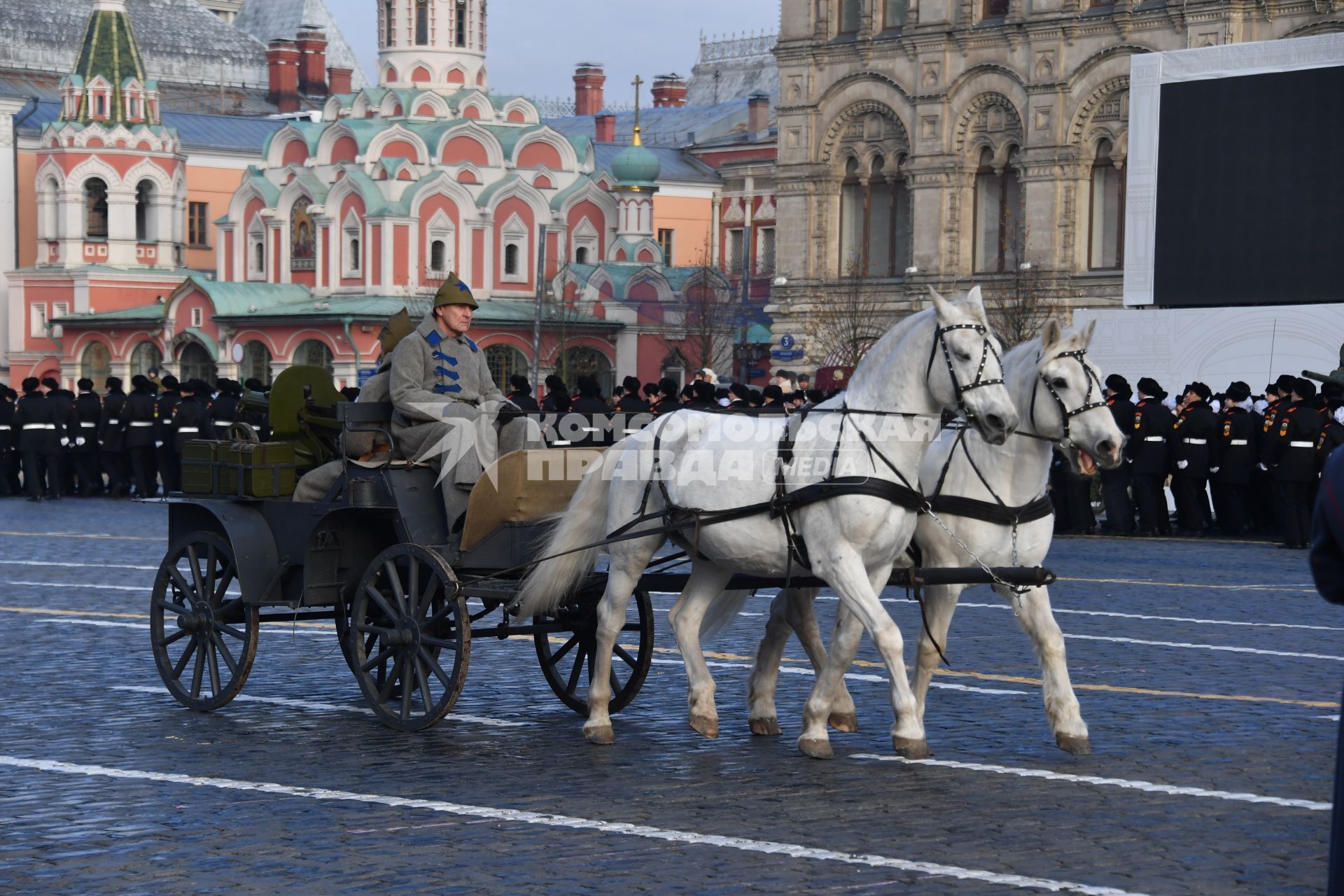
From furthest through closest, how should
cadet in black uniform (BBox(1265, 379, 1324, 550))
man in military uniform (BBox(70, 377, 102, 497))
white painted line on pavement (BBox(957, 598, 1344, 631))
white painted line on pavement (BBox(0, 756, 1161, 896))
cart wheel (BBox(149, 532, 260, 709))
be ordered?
1. man in military uniform (BBox(70, 377, 102, 497))
2. cadet in black uniform (BBox(1265, 379, 1324, 550))
3. white painted line on pavement (BBox(957, 598, 1344, 631))
4. cart wheel (BBox(149, 532, 260, 709))
5. white painted line on pavement (BBox(0, 756, 1161, 896))

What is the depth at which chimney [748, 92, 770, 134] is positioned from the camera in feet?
247

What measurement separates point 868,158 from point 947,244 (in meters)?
3.23

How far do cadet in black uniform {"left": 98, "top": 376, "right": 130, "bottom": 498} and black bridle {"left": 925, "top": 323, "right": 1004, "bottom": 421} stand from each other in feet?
72.8

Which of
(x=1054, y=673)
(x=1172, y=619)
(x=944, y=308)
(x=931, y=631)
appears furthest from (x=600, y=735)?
(x=1172, y=619)

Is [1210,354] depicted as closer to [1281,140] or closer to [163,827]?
[1281,140]

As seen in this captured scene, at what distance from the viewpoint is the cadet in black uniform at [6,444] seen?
29.5 m

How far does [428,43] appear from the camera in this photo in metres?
66.1

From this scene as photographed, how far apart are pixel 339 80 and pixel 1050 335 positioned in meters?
85.2

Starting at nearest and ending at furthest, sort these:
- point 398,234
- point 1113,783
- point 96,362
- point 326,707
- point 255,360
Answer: point 1113,783 < point 326,707 < point 398,234 < point 255,360 < point 96,362

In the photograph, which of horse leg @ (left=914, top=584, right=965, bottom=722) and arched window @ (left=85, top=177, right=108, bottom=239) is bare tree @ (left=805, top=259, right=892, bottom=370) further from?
horse leg @ (left=914, top=584, right=965, bottom=722)

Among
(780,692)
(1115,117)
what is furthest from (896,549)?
(1115,117)

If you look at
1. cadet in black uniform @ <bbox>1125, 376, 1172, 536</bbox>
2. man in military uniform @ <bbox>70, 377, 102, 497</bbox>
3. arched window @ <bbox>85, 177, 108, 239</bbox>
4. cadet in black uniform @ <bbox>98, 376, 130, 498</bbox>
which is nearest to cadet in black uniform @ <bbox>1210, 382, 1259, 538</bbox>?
cadet in black uniform @ <bbox>1125, 376, 1172, 536</bbox>

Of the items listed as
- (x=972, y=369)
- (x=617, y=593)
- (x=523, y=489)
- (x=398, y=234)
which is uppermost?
(x=398, y=234)

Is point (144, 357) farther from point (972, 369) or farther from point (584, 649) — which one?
point (972, 369)
